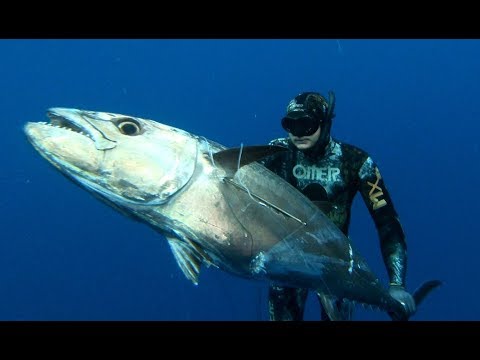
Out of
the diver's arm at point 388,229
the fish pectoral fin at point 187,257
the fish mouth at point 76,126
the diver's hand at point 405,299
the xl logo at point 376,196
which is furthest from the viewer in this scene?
the xl logo at point 376,196

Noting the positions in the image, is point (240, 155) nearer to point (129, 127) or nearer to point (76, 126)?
point (129, 127)

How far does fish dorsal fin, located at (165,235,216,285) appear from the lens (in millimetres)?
2250

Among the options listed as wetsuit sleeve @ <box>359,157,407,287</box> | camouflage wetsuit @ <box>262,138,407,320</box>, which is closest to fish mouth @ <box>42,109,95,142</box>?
camouflage wetsuit @ <box>262,138,407,320</box>

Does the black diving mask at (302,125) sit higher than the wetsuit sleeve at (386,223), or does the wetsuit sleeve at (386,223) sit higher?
the black diving mask at (302,125)

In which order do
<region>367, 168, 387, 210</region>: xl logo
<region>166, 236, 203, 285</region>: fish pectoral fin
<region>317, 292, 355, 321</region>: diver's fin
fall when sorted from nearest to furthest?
<region>166, 236, 203, 285</region>: fish pectoral fin < <region>317, 292, 355, 321</region>: diver's fin < <region>367, 168, 387, 210</region>: xl logo

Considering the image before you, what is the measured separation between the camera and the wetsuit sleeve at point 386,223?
322 cm

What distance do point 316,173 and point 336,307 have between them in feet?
3.69

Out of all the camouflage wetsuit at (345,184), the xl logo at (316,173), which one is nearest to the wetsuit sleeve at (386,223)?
the camouflage wetsuit at (345,184)

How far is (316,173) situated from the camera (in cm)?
345

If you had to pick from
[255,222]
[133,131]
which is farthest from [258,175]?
[133,131]

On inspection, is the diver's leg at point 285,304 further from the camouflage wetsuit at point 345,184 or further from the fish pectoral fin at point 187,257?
the fish pectoral fin at point 187,257

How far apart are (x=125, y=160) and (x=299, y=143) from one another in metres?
1.55

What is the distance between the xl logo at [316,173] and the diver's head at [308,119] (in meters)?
0.25

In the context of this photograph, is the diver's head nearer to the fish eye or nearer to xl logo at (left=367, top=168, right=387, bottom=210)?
xl logo at (left=367, top=168, right=387, bottom=210)
